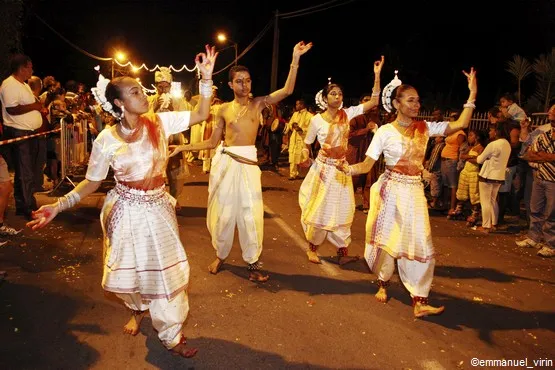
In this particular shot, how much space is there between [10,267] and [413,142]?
474 cm

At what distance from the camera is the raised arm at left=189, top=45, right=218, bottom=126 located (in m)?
3.49

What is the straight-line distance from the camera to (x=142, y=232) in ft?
11.4

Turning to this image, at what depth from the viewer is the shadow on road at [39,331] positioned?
3566 millimetres

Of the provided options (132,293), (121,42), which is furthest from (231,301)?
(121,42)

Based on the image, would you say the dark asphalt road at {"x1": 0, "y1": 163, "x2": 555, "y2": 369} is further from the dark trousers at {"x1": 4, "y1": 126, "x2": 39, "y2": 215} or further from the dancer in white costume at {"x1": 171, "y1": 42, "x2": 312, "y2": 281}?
the dark trousers at {"x1": 4, "y1": 126, "x2": 39, "y2": 215}

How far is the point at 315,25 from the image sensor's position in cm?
3403

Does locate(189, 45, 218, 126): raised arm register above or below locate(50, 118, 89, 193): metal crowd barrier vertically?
above

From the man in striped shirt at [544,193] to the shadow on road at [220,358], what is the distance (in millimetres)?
5021

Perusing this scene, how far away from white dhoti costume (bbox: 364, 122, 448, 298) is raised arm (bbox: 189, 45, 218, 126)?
188cm

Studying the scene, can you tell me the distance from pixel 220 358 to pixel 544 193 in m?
5.76

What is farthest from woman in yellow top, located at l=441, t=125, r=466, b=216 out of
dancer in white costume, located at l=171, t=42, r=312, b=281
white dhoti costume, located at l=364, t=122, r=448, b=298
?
dancer in white costume, located at l=171, t=42, r=312, b=281

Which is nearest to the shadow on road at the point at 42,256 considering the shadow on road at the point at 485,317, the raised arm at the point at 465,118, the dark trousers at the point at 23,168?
the dark trousers at the point at 23,168

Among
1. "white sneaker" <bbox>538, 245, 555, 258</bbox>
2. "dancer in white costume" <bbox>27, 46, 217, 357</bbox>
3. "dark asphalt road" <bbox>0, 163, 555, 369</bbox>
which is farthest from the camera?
"white sneaker" <bbox>538, 245, 555, 258</bbox>

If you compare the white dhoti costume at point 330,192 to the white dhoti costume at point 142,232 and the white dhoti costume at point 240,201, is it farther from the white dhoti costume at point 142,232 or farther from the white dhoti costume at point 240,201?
the white dhoti costume at point 142,232
